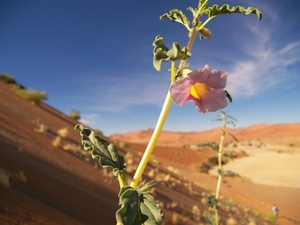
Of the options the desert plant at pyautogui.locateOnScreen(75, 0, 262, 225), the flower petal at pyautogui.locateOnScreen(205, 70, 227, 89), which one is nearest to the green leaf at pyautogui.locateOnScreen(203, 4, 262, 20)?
the desert plant at pyautogui.locateOnScreen(75, 0, 262, 225)

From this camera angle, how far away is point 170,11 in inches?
47.6

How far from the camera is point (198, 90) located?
1019mm

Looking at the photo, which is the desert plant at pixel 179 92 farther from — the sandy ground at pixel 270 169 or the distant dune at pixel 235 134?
the distant dune at pixel 235 134

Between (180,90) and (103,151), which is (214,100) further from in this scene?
(103,151)

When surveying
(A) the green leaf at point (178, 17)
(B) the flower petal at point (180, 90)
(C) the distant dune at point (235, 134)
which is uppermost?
(C) the distant dune at point (235, 134)

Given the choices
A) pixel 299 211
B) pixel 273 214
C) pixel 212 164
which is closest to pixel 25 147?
pixel 273 214

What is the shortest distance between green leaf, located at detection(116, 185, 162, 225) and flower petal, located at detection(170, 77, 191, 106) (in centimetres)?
36

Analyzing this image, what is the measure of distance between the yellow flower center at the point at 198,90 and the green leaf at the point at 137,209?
1.35 feet

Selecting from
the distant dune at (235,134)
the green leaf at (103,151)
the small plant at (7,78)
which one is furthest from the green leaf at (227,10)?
the distant dune at (235,134)

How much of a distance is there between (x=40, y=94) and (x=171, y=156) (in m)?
23.0

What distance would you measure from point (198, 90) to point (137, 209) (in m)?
0.48

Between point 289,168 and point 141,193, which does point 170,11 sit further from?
point 289,168

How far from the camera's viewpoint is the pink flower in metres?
0.95

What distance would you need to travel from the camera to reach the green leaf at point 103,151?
115 cm
